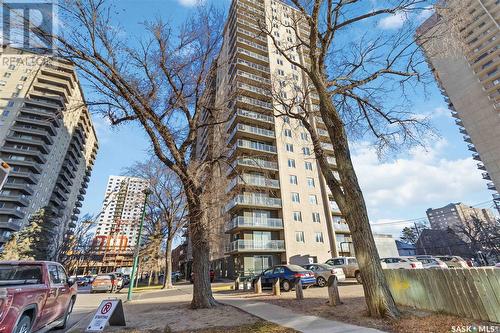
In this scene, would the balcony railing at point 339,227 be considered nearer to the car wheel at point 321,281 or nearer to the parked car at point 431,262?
the parked car at point 431,262

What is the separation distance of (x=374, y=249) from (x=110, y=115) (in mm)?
10079

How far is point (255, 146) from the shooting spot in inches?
1500

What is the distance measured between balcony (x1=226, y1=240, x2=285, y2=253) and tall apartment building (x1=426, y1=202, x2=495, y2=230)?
7589 cm

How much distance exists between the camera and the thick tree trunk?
637 centimetres

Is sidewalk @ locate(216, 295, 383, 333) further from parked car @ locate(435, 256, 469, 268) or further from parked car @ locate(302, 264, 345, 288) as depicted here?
parked car @ locate(435, 256, 469, 268)

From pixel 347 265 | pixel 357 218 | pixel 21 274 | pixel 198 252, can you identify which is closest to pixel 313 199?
pixel 347 265

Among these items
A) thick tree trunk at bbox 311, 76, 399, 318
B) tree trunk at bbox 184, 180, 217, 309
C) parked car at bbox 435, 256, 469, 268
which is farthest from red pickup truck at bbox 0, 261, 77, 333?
parked car at bbox 435, 256, 469, 268

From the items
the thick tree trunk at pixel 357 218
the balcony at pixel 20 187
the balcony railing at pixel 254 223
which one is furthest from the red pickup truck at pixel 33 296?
the balcony at pixel 20 187

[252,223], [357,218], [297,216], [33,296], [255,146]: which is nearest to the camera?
[33,296]

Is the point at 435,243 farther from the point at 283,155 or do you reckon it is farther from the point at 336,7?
the point at 336,7

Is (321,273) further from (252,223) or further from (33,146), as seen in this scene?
(33,146)

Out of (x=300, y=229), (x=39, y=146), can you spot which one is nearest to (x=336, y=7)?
(x=300, y=229)

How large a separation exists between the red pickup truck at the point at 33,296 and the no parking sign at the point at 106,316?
3.16ft

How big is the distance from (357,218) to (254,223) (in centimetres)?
2658
